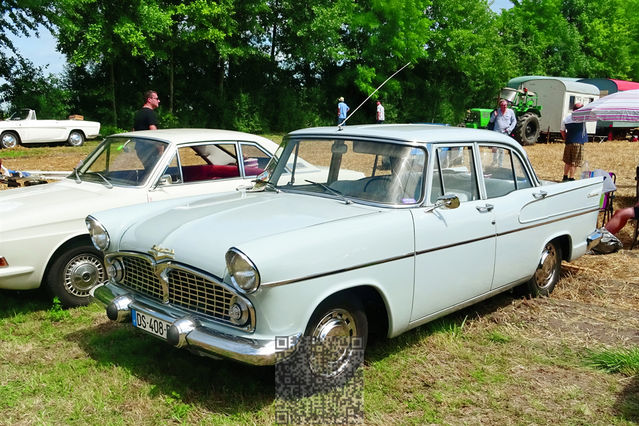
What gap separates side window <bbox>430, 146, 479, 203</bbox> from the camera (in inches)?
160

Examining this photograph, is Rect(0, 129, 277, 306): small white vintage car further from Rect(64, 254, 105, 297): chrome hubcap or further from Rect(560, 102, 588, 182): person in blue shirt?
Rect(560, 102, 588, 182): person in blue shirt

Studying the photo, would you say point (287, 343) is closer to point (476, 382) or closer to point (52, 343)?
point (476, 382)

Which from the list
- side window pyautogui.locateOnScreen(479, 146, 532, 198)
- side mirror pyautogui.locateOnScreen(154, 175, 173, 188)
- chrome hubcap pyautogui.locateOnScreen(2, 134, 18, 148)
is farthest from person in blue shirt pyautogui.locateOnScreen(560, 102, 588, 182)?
chrome hubcap pyautogui.locateOnScreen(2, 134, 18, 148)

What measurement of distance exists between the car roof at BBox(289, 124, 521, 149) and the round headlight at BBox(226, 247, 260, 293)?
5.43ft

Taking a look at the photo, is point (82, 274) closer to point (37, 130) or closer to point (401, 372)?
point (401, 372)

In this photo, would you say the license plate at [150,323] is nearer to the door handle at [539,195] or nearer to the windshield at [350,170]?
the windshield at [350,170]

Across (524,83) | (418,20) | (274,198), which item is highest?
(418,20)

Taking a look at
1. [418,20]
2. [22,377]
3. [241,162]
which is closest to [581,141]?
[241,162]

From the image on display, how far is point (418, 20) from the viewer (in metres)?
29.4

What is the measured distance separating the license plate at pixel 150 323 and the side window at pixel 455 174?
1986 mm

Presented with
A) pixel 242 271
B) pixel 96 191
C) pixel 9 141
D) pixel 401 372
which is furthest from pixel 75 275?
pixel 9 141

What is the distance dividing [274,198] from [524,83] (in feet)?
68.8

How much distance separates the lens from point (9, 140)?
17.9m

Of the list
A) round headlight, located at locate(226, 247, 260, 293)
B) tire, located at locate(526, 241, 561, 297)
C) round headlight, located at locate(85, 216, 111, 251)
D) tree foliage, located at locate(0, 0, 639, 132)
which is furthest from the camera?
tree foliage, located at locate(0, 0, 639, 132)
